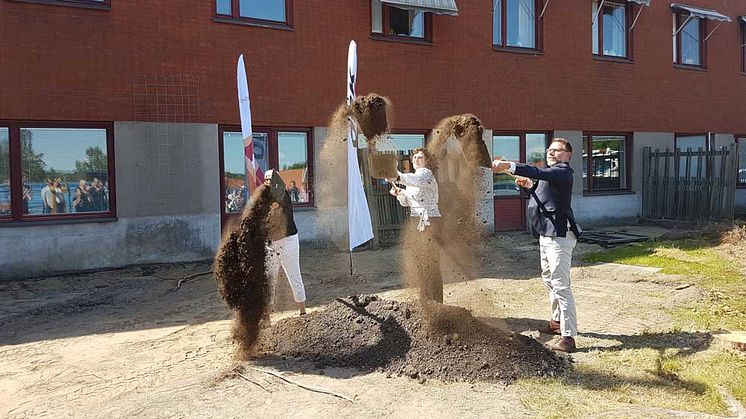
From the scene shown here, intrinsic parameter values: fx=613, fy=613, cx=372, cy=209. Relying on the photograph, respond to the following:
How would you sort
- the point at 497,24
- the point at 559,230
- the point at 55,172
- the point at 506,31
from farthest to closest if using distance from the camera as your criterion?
the point at 506,31, the point at 497,24, the point at 55,172, the point at 559,230

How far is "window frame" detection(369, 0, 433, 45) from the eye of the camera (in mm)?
12747

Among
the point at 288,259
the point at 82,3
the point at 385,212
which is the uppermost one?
the point at 82,3

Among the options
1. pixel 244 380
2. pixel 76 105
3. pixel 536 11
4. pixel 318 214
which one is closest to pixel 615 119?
pixel 536 11

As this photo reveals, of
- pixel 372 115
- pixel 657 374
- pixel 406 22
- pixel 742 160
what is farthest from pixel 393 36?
pixel 742 160

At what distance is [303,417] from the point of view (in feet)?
14.0

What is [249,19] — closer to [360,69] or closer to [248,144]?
[360,69]

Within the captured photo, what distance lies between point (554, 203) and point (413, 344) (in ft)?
5.96

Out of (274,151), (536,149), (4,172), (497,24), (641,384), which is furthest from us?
(536,149)

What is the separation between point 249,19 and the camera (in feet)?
37.5

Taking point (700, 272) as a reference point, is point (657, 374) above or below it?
below

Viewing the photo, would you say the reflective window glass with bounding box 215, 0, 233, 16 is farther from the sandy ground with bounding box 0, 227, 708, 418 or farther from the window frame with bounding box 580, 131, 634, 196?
the window frame with bounding box 580, 131, 634, 196

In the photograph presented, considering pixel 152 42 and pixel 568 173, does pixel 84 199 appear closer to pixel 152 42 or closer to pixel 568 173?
pixel 152 42

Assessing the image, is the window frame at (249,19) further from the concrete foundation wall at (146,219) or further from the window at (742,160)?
the window at (742,160)

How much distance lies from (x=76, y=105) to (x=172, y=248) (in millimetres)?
2807
